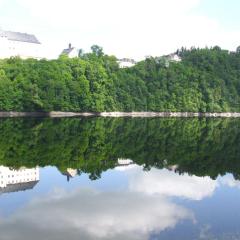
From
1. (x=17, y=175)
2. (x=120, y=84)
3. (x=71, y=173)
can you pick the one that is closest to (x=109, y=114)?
(x=120, y=84)

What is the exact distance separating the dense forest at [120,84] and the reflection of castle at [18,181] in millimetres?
64769

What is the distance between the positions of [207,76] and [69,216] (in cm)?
12430

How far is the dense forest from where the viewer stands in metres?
96.2

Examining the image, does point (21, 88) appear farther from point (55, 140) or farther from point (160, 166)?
point (160, 166)

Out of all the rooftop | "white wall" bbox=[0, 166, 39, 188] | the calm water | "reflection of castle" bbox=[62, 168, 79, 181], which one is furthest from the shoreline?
the rooftop

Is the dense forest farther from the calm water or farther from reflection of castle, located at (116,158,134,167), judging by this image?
reflection of castle, located at (116,158,134,167)

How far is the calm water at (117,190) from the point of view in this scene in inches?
665

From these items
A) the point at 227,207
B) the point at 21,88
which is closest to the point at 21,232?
the point at 227,207

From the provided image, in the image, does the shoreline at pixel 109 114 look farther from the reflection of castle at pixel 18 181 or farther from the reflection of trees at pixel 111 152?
the reflection of castle at pixel 18 181

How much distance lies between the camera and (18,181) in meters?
24.0

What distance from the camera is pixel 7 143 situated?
40.8m

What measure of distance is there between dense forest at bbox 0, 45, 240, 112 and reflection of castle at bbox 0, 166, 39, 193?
212 ft

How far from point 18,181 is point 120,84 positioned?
96143 mm

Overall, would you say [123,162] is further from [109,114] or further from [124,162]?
[109,114]
